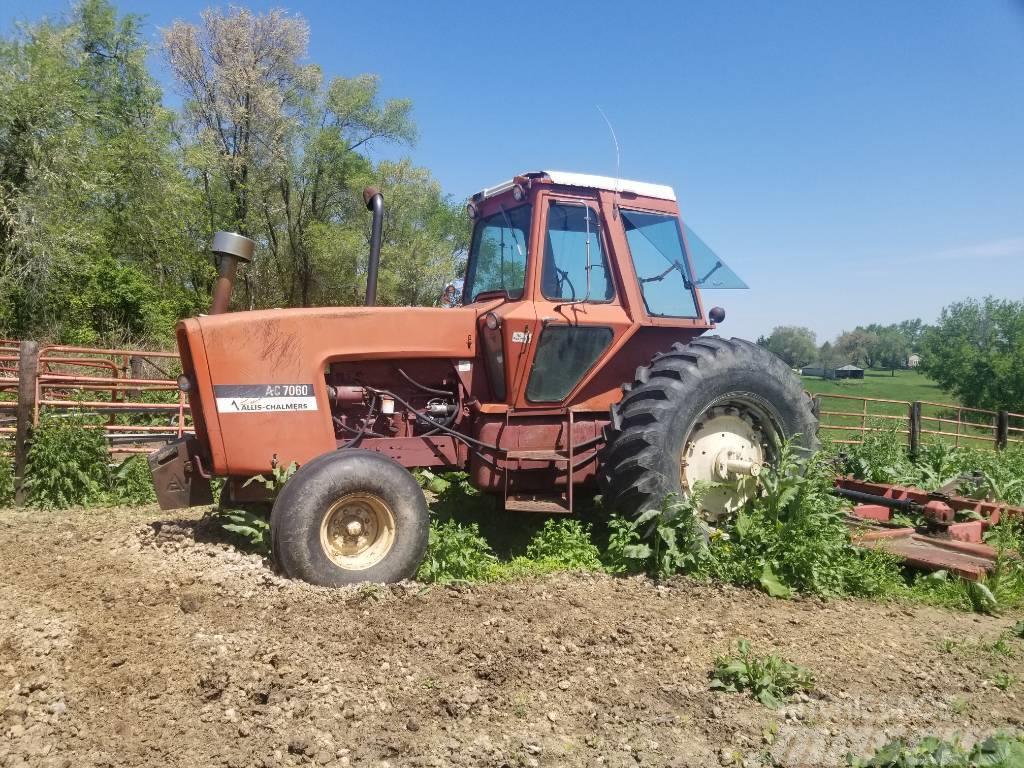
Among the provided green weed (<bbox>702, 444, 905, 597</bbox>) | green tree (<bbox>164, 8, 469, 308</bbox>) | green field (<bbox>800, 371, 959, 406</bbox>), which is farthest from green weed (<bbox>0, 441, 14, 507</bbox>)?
green field (<bbox>800, 371, 959, 406</bbox>)

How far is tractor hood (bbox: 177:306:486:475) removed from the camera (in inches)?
183

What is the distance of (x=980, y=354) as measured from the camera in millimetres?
48750

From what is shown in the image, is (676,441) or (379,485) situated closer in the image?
(379,485)

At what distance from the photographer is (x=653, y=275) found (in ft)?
18.4

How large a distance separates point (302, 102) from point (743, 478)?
25589 mm

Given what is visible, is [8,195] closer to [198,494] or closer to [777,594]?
[198,494]

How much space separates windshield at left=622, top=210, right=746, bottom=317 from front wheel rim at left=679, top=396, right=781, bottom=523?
0.85 m

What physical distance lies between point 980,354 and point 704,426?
5179 cm

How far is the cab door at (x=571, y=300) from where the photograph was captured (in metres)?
5.25

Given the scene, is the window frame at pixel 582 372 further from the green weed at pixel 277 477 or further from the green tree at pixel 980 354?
the green tree at pixel 980 354

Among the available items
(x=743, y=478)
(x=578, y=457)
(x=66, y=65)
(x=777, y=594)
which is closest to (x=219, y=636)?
→ (x=578, y=457)

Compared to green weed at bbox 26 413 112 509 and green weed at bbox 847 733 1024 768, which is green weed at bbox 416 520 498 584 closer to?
green weed at bbox 847 733 1024 768

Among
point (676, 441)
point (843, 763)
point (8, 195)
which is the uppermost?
point (8, 195)

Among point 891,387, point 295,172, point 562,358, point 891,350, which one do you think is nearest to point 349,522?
point 562,358
